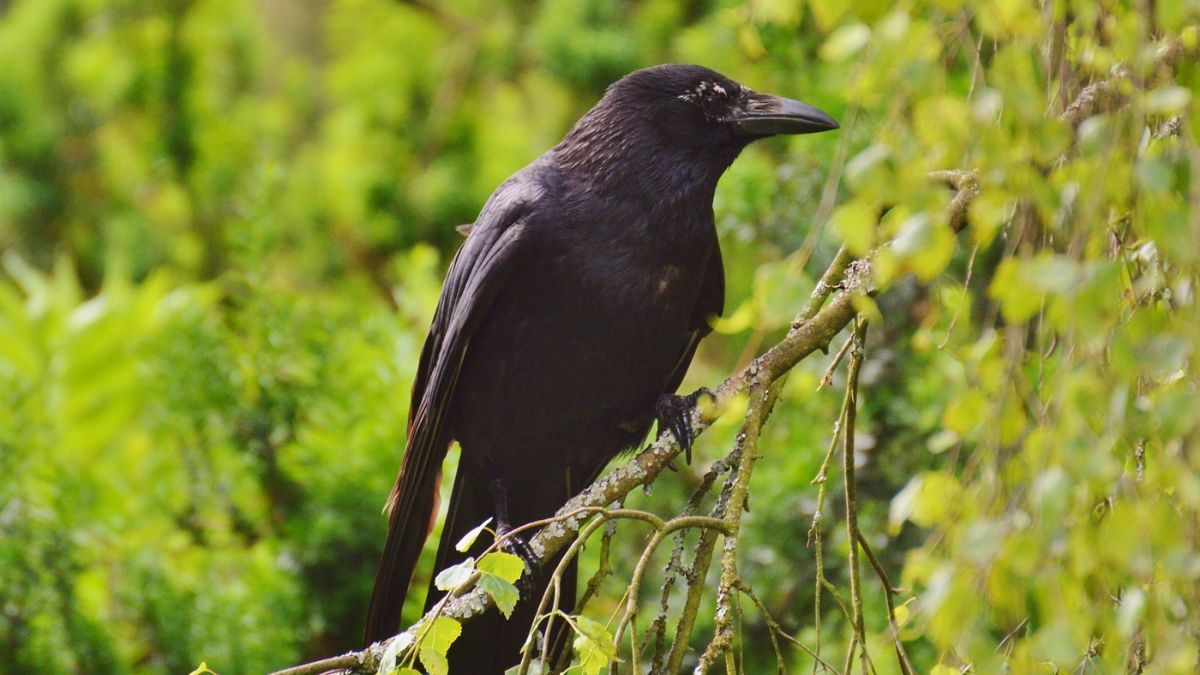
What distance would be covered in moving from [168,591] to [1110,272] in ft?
10.3

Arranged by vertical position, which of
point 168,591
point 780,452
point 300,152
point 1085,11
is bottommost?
point 1085,11

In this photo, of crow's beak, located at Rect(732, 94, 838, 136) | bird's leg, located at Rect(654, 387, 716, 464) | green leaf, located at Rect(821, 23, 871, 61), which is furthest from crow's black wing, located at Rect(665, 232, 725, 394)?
green leaf, located at Rect(821, 23, 871, 61)

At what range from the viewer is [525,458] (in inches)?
120

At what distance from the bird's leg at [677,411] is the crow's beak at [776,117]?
23.8 inches

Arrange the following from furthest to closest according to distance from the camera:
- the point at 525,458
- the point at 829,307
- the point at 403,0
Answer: the point at 403,0, the point at 525,458, the point at 829,307

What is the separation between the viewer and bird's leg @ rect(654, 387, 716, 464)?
2629 millimetres

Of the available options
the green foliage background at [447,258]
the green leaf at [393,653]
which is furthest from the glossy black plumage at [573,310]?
the green leaf at [393,653]

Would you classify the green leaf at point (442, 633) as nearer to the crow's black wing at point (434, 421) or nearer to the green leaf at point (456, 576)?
the green leaf at point (456, 576)

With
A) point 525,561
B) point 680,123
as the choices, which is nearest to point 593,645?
point 525,561

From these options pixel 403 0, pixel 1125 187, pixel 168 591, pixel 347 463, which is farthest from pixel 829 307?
pixel 403 0

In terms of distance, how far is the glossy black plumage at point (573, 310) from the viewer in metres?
2.77

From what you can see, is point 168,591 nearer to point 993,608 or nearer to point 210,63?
point 993,608

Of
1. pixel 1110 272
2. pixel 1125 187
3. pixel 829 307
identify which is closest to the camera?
pixel 1110 272

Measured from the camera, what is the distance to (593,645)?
1.54 meters
